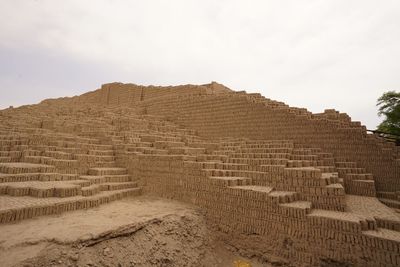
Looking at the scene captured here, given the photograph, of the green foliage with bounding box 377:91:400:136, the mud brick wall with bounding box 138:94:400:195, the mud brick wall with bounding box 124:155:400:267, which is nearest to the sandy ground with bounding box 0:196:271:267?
the mud brick wall with bounding box 124:155:400:267

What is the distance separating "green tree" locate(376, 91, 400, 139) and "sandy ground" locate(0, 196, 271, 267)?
1318 centimetres

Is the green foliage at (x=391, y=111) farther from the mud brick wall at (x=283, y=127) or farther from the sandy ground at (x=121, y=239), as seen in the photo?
the sandy ground at (x=121, y=239)

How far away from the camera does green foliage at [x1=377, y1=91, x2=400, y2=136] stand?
14039 mm

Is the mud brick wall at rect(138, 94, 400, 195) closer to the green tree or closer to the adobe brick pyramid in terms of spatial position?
the adobe brick pyramid

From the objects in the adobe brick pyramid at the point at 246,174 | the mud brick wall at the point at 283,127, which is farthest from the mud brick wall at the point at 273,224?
the mud brick wall at the point at 283,127

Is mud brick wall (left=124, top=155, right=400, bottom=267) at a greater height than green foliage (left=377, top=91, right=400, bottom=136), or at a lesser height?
lesser

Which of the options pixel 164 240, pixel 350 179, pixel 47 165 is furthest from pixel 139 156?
pixel 350 179

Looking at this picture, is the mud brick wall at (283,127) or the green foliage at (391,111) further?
the green foliage at (391,111)

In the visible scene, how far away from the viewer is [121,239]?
4.23 meters

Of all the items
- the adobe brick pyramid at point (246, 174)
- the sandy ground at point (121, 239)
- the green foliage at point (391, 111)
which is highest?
the green foliage at point (391, 111)

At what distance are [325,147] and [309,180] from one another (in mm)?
3030

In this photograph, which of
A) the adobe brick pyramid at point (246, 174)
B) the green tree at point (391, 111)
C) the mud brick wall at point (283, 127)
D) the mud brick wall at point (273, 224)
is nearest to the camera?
the mud brick wall at point (273, 224)

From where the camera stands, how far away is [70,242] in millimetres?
3607

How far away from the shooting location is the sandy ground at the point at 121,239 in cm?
345
